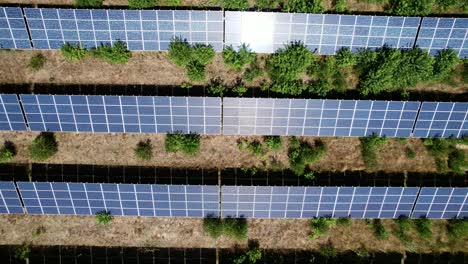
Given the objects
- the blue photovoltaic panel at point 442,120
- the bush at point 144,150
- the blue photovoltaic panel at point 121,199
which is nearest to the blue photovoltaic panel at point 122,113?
the bush at point 144,150

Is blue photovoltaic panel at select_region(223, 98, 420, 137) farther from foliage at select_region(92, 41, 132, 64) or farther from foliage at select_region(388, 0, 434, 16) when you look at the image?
foliage at select_region(92, 41, 132, 64)

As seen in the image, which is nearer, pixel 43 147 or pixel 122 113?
pixel 122 113

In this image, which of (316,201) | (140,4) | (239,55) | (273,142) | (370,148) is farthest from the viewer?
(370,148)

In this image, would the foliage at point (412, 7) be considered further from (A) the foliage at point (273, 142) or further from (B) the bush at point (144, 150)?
(B) the bush at point (144, 150)

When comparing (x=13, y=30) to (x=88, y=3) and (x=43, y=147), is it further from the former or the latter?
(x=43, y=147)

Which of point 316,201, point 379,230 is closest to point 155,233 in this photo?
point 316,201

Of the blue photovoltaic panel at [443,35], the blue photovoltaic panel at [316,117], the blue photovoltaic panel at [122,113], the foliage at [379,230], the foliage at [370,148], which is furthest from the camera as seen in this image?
the foliage at [379,230]

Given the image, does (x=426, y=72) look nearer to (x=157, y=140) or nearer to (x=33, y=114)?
(x=157, y=140)
